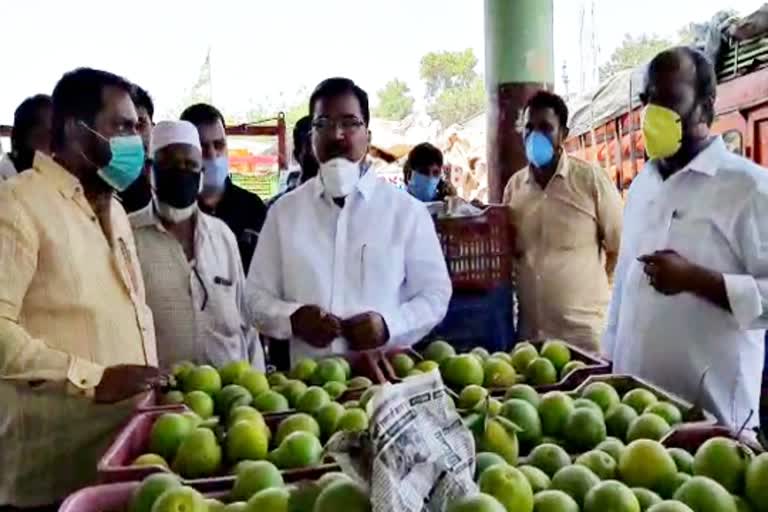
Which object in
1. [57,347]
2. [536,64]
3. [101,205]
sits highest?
→ [536,64]

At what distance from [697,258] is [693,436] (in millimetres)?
783

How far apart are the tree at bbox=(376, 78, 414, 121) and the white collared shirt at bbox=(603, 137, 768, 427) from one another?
2873 cm

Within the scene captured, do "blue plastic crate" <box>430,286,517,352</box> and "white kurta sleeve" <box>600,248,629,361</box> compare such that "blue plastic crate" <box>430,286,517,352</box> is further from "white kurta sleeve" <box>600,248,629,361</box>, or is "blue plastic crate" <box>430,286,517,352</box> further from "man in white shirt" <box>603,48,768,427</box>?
"man in white shirt" <box>603,48,768,427</box>

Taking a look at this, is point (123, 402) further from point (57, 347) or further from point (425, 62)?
point (425, 62)

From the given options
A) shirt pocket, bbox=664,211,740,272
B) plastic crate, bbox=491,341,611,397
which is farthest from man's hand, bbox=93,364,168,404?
shirt pocket, bbox=664,211,740,272

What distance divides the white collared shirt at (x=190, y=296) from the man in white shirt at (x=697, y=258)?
1.29 meters

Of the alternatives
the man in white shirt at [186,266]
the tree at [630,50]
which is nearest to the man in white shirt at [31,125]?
the man in white shirt at [186,266]

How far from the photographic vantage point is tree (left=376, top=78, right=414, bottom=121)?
103ft

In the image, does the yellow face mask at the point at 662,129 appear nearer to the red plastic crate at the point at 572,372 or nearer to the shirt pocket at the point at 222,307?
the red plastic crate at the point at 572,372

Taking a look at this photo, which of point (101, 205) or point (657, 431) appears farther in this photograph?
point (101, 205)

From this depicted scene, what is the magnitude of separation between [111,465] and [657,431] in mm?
1094

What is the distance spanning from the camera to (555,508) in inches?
56.4

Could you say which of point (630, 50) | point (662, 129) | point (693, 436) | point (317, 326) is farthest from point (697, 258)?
point (630, 50)

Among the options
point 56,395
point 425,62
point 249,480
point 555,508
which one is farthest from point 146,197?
point 425,62
